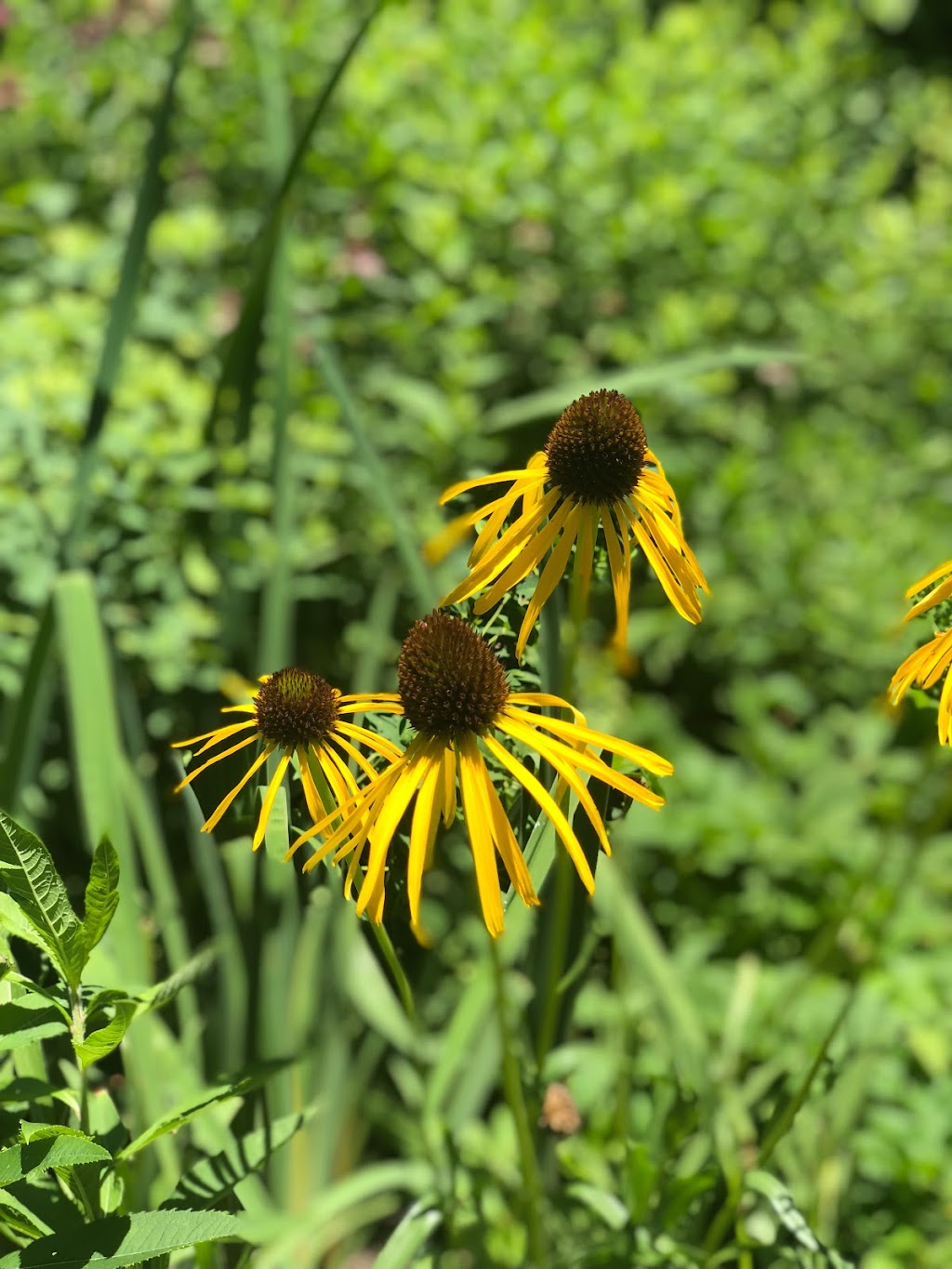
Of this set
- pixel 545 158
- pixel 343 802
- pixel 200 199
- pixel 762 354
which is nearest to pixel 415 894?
pixel 343 802

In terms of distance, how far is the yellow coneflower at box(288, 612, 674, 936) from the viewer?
483 mm

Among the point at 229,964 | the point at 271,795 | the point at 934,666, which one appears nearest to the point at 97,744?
the point at 229,964

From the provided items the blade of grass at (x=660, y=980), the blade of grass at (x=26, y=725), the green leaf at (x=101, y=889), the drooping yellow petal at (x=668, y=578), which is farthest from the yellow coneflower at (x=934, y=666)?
the blade of grass at (x=26, y=725)

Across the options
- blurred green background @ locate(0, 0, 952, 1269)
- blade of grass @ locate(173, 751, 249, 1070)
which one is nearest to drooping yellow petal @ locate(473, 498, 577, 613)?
blurred green background @ locate(0, 0, 952, 1269)

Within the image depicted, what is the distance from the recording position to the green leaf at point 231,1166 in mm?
639

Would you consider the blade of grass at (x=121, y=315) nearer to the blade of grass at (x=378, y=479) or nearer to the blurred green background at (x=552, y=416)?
the blurred green background at (x=552, y=416)

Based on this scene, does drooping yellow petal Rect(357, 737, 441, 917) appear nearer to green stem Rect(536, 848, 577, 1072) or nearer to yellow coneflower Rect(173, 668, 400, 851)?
yellow coneflower Rect(173, 668, 400, 851)

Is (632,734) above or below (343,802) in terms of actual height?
above

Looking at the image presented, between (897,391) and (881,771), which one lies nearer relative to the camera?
(881,771)

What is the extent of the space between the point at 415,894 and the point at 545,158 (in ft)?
6.21

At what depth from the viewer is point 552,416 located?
1.37m

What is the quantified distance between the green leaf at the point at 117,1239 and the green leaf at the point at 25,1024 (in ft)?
0.31

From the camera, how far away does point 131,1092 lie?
92 cm

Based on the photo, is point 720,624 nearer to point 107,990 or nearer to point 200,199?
point 200,199
